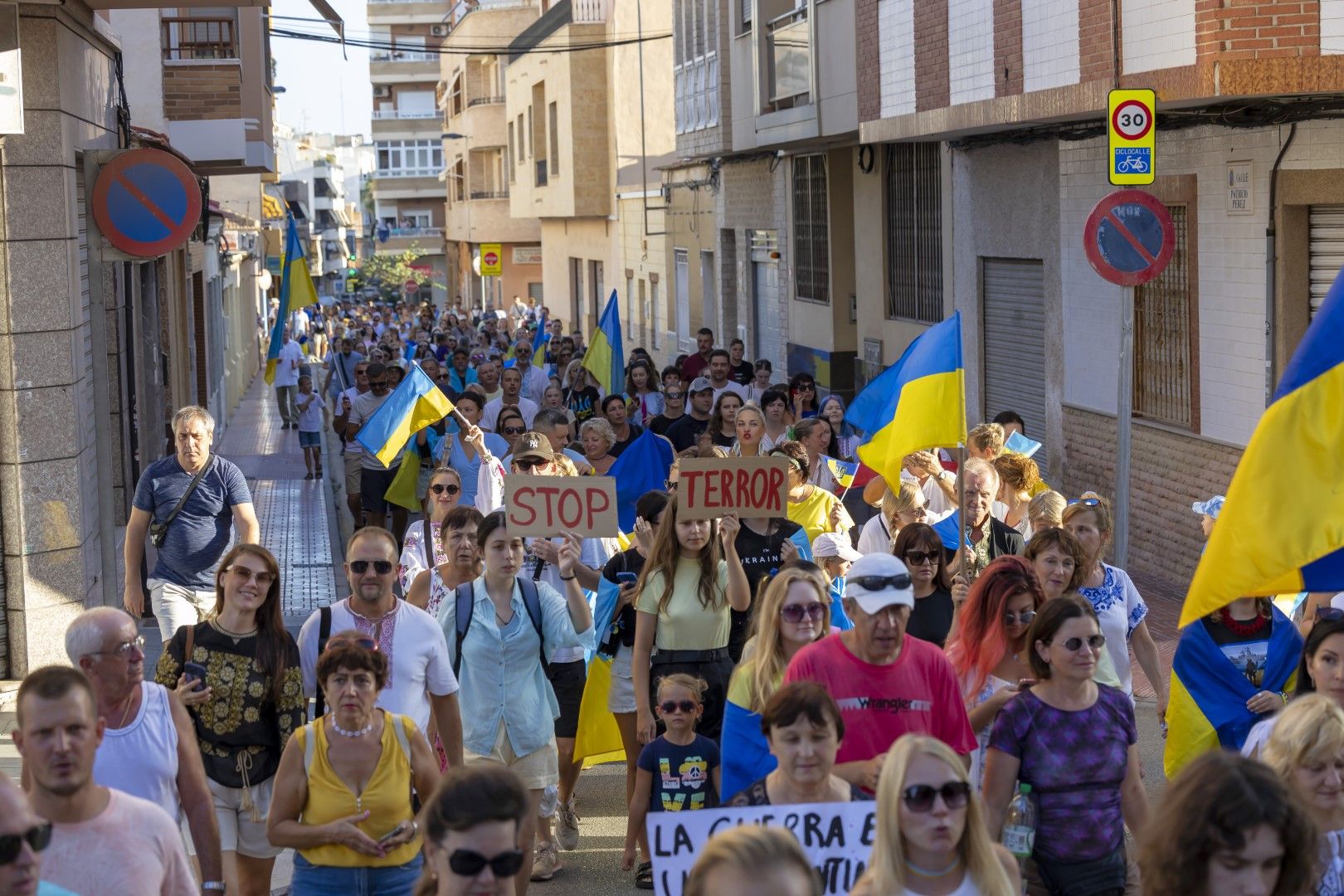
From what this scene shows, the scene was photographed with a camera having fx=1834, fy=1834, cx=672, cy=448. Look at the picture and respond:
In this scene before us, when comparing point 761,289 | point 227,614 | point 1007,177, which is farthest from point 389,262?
point 227,614

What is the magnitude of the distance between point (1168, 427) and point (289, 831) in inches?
404

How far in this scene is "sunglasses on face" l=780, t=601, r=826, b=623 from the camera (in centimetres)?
645

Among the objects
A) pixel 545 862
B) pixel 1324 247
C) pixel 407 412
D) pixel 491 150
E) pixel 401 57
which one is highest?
pixel 401 57

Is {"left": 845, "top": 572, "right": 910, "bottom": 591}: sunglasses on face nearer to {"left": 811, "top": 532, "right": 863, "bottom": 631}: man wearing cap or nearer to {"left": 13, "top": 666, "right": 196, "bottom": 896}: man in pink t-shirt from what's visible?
{"left": 13, "top": 666, "right": 196, "bottom": 896}: man in pink t-shirt

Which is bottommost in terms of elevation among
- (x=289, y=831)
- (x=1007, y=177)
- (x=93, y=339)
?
(x=289, y=831)

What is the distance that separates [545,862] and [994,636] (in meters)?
2.38

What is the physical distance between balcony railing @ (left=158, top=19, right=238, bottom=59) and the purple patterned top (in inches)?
675

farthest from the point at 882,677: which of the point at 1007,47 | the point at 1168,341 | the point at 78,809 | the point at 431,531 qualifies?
the point at 1007,47

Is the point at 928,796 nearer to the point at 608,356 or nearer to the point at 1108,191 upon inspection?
the point at 1108,191

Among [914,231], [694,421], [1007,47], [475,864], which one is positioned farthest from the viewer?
[914,231]

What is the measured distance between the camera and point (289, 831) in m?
5.58

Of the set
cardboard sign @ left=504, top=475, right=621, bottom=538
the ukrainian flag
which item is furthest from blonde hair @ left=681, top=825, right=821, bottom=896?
the ukrainian flag

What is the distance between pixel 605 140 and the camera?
133 feet

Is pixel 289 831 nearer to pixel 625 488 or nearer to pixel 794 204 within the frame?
pixel 625 488
